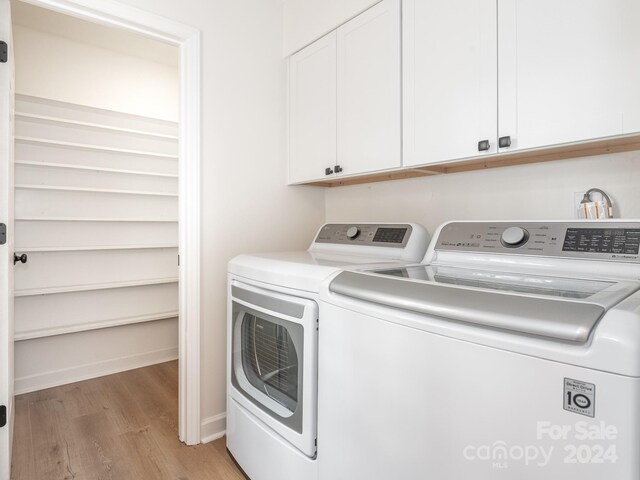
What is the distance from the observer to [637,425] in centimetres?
59

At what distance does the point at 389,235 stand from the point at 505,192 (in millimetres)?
537

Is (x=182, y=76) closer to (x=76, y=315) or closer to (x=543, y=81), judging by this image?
(x=543, y=81)

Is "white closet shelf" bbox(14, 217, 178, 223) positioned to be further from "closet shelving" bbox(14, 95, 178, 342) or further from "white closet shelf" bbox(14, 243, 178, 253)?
"white closet shelf" bbox(14, 243, 178, 253)

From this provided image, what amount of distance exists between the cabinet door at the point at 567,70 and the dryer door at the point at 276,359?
3.21 ft

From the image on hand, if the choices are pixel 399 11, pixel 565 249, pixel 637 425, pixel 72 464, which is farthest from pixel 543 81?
pixel 72 464

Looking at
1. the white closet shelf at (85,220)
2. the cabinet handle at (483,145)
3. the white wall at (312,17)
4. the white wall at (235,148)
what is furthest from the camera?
the white closet shelf at (85,220)

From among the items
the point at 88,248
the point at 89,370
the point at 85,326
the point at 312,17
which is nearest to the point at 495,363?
the point at 312,17

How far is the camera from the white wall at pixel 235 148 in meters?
1.96

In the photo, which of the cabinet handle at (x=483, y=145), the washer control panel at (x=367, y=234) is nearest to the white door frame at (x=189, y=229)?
the washer control panel at (x=367, y=234)

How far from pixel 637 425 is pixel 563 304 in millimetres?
213

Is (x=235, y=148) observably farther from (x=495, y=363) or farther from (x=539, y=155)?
(x=495, y=363)

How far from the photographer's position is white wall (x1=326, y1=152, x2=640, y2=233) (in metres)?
1.31

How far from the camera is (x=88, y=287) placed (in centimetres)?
265

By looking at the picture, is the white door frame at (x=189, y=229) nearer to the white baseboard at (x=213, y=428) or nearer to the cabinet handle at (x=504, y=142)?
the white baseboard at (x=213, y=428)
